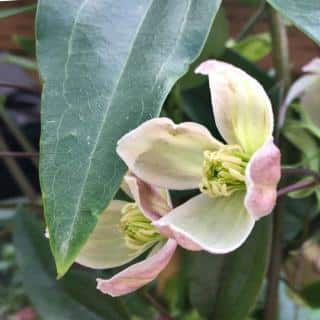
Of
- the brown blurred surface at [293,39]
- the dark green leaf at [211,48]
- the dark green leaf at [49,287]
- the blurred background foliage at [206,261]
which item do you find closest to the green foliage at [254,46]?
the blurred background foliage at [206,261]

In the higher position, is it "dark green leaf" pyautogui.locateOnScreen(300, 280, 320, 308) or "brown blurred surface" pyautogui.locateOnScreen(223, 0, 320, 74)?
"dark green leaf" pyautogui.locateOnScreen(300, 280, 320, 308)

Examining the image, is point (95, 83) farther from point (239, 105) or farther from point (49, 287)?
point (49, 287)

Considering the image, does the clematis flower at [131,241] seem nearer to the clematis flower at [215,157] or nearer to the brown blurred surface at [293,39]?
the clematis flower at [215,157]

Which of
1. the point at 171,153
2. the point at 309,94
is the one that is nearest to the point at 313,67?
the point at 309,94

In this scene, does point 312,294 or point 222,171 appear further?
point 312,294

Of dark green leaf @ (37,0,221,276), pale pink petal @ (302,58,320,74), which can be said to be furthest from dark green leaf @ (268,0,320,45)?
pale pink petal @ (302,58,320,74)

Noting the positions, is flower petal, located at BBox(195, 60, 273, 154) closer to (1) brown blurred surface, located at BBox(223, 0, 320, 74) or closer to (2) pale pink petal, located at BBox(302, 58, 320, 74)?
(2) pale pink petal, located at BBox(302, 58, 320, 74)
